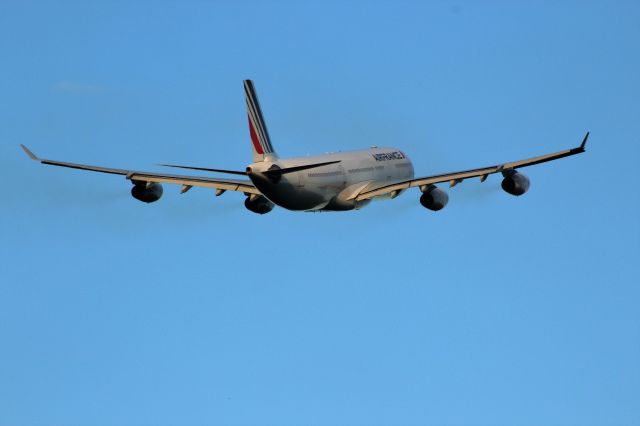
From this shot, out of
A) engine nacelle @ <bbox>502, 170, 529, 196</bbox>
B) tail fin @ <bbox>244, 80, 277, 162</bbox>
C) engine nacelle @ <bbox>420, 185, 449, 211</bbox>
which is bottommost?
engine nacelle @ <bbox>502, 170, 529, 196</bbox>

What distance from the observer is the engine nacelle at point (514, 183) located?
82.9 m

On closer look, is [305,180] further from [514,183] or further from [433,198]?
[514,183]

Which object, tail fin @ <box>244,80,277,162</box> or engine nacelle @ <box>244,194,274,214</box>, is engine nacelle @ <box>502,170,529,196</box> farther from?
engine nacelle @ <box>244,194,274,214</box>

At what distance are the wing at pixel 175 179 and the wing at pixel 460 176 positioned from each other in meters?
6.77

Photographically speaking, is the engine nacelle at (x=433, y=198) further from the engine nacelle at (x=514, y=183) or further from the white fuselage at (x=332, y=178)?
the engine nacelle at (x=514, y=183)

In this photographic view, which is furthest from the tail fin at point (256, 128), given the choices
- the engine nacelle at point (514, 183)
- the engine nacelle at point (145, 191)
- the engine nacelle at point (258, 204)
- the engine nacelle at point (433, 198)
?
the engine nacelle at point (514, 183)

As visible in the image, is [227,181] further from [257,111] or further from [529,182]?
[529,182]

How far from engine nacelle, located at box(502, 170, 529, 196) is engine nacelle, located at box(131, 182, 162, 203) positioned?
65.3 feet

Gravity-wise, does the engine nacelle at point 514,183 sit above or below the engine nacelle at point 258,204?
below

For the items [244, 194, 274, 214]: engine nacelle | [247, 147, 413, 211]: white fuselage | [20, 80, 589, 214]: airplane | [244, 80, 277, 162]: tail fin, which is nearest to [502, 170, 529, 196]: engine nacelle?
[20, 80, 589, 214]: airplane

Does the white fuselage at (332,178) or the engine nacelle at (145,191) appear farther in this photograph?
the engine nacelle at (145,191)

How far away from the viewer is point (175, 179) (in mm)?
87688

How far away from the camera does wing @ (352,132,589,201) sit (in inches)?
3087

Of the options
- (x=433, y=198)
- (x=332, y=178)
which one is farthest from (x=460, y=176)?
(x=332, y=178)
